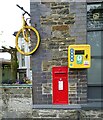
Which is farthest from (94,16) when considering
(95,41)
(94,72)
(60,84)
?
(60,84)

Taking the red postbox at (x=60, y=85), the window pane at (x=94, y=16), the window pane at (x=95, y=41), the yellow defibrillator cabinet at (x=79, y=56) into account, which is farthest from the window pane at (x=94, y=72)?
the window pane at (x=94, y=16)

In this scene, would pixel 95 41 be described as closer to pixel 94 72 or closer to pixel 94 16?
pixel 94 16

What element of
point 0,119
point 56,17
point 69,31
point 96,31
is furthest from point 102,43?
point 0,119

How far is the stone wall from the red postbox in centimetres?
7

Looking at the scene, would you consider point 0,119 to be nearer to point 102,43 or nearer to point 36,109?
point 36,109

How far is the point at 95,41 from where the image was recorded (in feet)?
16.2

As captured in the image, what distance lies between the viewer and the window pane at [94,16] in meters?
4.93

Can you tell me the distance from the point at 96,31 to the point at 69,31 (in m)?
0.52

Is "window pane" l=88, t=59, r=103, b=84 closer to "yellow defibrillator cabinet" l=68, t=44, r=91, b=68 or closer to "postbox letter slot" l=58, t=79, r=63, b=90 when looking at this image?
"yellow defibrillator cabinet" l=68, t=44, r=91, b=68

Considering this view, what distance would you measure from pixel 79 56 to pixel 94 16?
89 centimetres

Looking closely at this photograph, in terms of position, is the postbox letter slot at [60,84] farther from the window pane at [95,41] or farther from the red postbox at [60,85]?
the window pane at [95,41]

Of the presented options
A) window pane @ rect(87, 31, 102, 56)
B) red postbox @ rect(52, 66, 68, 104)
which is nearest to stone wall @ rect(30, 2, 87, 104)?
red postbox @ rect(52, 66, 68, 104)

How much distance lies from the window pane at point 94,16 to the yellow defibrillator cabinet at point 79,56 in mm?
528

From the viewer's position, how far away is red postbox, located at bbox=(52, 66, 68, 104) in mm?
4833
